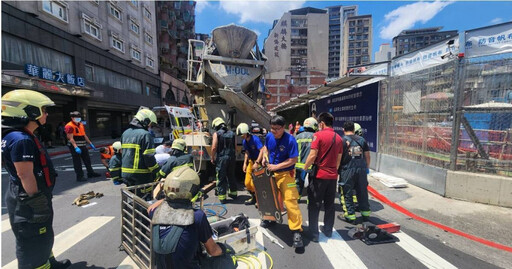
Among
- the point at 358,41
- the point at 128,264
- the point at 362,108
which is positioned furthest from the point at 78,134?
the point at 358,41

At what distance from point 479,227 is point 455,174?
142 centimetres

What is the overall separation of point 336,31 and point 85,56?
355 ft

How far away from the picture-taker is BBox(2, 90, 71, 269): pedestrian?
85.7 inches

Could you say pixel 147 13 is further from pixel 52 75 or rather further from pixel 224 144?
pixel 224 144

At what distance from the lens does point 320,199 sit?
343 centimetres

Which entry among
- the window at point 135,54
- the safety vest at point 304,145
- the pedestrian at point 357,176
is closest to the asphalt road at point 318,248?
the pedestrian at point 357,176

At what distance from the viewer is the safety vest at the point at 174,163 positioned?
11.8 feet

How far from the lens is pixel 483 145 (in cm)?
482

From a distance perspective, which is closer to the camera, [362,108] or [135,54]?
[362,108]

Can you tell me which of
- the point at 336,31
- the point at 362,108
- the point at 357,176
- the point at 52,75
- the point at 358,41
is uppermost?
the point at 336,31

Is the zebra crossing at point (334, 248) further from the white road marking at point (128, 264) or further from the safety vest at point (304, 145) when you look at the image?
the safety vest at point (304, 145)

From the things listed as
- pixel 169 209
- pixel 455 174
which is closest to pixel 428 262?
pixel 455 174

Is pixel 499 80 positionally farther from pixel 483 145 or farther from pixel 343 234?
pixel 343 234

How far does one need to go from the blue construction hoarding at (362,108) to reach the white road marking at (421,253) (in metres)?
4.52
